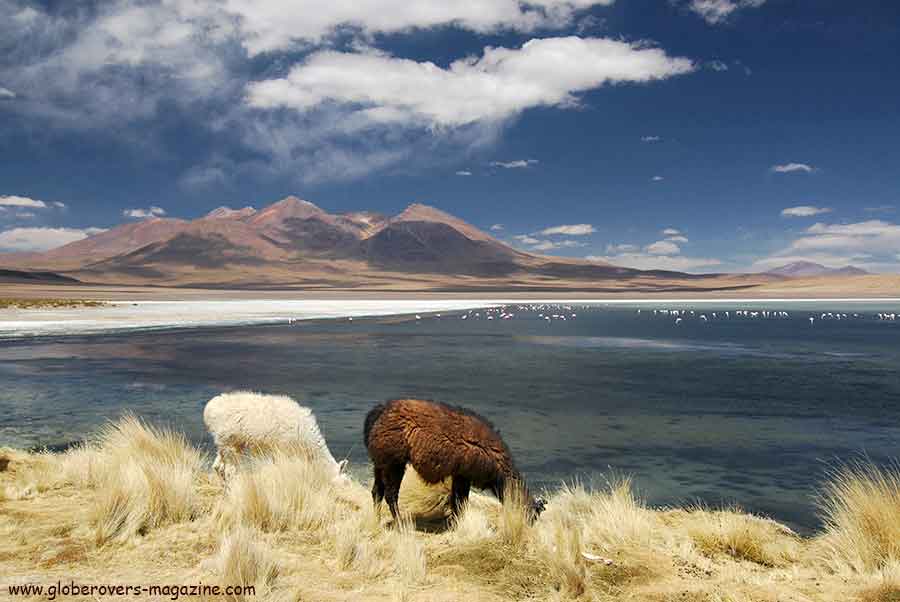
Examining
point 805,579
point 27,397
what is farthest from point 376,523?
point 27,397

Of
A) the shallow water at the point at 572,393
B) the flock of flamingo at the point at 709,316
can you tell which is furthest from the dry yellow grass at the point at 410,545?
the flock of flamingo at the point at 709,316

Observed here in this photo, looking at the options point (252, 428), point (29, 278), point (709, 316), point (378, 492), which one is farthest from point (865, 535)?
point (29, 278)

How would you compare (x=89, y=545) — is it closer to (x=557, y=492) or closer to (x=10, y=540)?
(x=10, y=540)

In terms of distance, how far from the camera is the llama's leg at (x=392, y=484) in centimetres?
580

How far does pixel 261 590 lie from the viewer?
428 cm

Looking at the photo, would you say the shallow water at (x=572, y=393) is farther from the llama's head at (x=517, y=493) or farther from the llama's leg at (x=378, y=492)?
the llama's leg at (x=378, y=492)

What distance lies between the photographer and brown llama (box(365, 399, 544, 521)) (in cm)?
566

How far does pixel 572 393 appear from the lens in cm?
1556

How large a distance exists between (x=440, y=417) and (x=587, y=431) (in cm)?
648

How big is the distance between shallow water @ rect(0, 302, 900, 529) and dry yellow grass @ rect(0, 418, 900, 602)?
6.96 feet

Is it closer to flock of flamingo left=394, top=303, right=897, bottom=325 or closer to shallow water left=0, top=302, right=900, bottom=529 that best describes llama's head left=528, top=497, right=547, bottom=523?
shallow water left=0, top=302, right=900, bottom=529

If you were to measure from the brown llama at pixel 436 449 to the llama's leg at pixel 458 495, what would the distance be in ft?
0.05

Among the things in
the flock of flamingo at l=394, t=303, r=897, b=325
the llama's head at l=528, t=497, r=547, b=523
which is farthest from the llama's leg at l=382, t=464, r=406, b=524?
the flock of flamingo at l=394, t=303, r=897, b=325

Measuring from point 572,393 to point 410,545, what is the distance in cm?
1087
